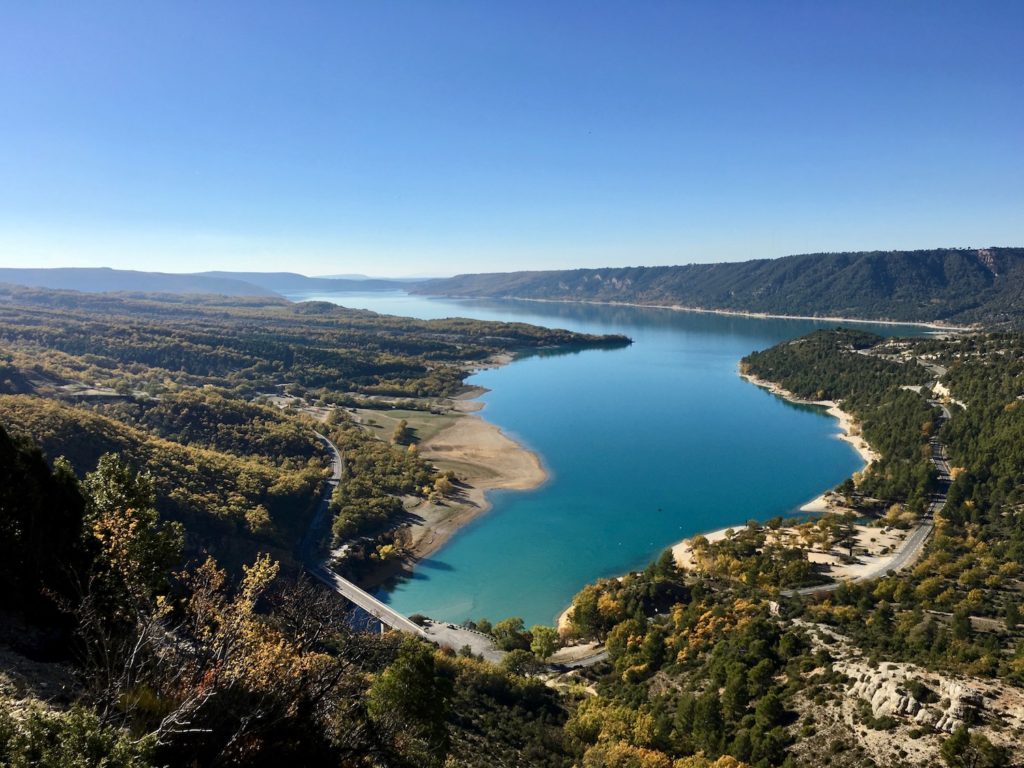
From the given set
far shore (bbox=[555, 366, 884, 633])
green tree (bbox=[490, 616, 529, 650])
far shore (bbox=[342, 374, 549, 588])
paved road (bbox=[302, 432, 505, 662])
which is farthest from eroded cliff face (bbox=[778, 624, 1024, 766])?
far shore (bbox=[342, 374, 549, 588])

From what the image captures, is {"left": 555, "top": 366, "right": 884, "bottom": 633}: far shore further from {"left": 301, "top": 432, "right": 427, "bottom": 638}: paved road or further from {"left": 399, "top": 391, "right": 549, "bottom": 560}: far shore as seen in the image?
{"left": 399, "top": 391, "right": 549, "bottom": 560}: far shore

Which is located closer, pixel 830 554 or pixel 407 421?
pixel 830 554

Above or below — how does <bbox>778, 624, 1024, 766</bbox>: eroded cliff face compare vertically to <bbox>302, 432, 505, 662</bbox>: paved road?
above

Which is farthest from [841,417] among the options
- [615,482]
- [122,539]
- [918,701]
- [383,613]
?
[122,539]

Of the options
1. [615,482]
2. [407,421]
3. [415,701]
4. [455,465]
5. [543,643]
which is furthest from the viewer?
[407,421]

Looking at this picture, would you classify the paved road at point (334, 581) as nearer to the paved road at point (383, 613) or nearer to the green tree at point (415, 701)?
the paved road at point (383, 613)

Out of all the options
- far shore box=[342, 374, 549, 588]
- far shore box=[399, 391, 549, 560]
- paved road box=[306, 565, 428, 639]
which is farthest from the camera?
far shore box=[399, 391, 549, 560]

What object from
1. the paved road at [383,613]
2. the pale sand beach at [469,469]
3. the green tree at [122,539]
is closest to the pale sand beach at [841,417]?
the pale sand beach at [469,469]

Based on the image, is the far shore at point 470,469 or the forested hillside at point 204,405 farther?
the far shore at point 470,469

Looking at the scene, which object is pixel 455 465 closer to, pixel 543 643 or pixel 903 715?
pixel 543 643
